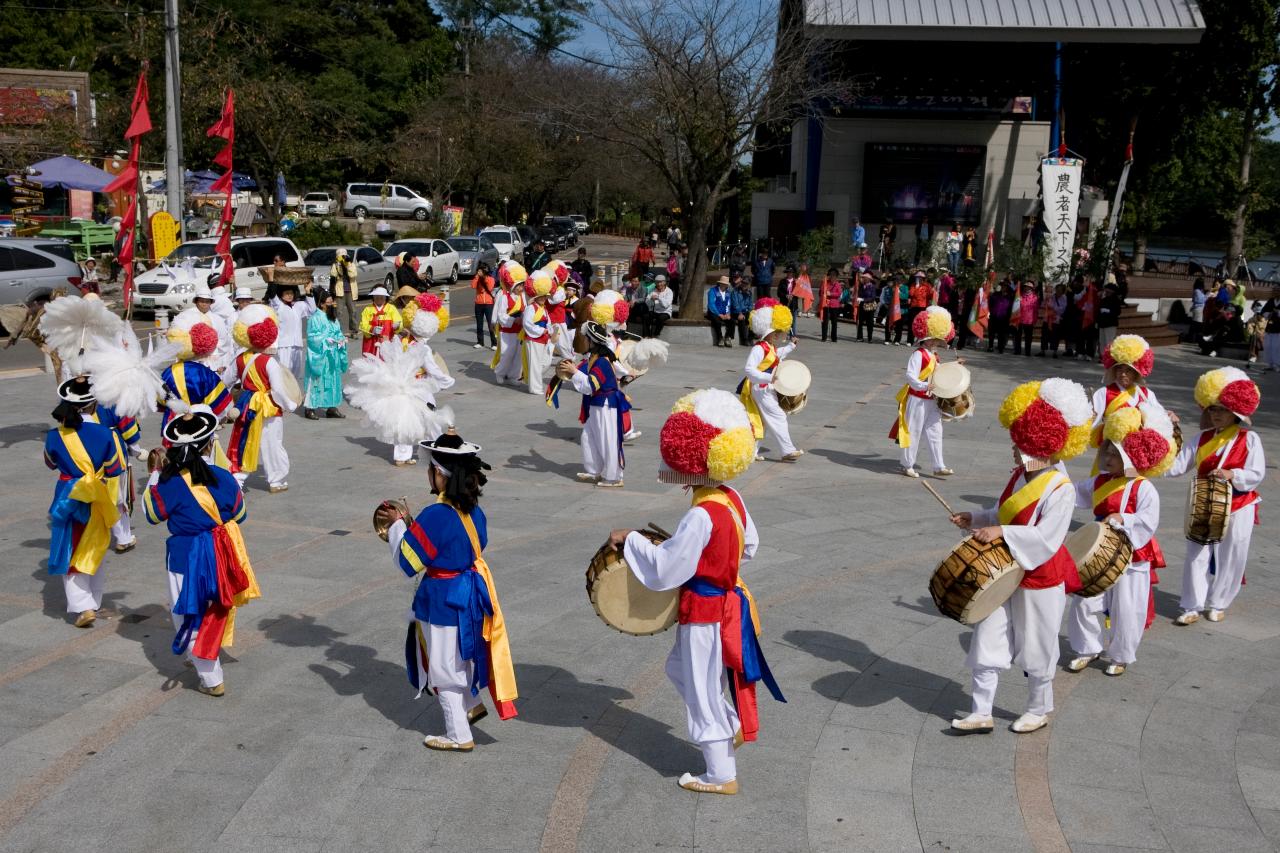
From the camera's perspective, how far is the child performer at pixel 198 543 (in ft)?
20.9

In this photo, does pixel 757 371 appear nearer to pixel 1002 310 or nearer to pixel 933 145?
pixel 1002 310

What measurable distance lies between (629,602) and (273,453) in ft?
20.7

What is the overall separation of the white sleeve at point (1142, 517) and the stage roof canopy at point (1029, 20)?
25.1 meters

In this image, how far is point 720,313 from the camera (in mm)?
21656

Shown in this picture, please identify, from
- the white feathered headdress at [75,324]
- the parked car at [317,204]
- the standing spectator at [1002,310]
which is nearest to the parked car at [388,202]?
the parked car at [317,204]

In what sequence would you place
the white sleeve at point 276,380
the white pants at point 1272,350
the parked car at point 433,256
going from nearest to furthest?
the white sleeve at point 276,380 < the white pants at point 1272,350 < the parked car at point 433,256

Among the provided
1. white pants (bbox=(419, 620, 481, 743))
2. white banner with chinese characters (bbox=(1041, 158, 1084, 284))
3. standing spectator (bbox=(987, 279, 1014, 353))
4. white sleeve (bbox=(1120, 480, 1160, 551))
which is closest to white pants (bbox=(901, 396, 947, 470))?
white sleeve (bbox=(1120, 480, 1160, 551))

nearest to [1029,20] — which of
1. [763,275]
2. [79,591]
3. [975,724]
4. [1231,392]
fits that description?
[763,275]

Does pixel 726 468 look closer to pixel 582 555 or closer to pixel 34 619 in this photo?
pixel 582 555

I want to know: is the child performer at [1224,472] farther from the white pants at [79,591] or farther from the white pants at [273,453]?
the white pants at [273,453]

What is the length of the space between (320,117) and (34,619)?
133ft

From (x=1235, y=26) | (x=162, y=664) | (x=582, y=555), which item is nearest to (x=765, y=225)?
(x=1235, y=26)

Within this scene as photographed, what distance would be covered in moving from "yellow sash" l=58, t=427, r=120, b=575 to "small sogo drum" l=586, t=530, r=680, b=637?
370 centimetres

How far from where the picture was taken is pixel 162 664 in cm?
707
